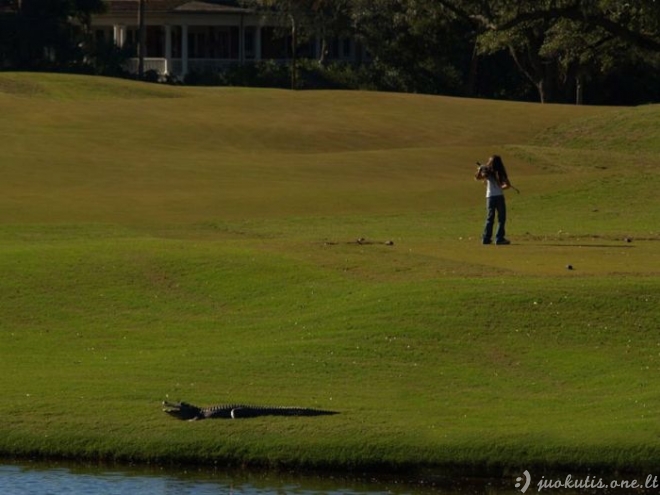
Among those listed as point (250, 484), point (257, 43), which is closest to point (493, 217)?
point (250, 484)

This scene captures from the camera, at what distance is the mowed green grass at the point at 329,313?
1493 cm

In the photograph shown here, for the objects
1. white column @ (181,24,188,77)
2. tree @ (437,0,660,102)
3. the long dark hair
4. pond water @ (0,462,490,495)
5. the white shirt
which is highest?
tree @ (437,0,660,102)

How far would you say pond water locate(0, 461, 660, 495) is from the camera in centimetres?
1395

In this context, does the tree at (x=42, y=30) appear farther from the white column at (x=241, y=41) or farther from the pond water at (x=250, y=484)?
the pond water at (x=250, y=484)

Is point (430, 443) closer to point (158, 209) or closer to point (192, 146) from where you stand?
point (158, 209)

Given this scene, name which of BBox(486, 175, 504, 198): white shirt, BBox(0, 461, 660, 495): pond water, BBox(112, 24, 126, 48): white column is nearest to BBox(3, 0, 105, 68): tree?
BBox(112, 24, 126, 48): white column

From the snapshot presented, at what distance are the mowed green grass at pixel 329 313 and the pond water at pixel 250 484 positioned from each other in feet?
0.67

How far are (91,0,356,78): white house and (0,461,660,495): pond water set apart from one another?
70.9 meters

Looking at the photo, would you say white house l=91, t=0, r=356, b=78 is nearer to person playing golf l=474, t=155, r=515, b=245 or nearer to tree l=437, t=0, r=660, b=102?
tree l=437, t=0, r=660, b=102

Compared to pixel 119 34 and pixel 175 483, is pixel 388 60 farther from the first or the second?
pixel 175 483

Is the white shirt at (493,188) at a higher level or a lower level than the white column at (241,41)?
lower

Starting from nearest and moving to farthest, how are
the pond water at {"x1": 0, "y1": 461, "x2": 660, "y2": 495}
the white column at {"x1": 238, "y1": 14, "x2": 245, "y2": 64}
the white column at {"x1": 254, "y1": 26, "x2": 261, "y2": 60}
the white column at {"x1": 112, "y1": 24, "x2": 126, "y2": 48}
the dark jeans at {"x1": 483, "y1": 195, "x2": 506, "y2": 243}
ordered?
1. the pond water at {"x1": 0, "y1": 461, "x2": 660, "y2": 495}
2. the dark jeans at {"x1": 483, "y1": 195, "x2": 506, "y2": 243}
3. the white column at {"x1": 238, "y1": 14, "x2": 245, "y2": 64}
4. the white column at {"x1": 254, "y1": 26, "x2": 261, "y2": 60}
5. the white column at {"x1": 112, "y1": 24, "x2": 126, "y2": 48}

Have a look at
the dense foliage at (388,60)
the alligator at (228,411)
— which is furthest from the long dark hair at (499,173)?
the dense foliage at (388,60)

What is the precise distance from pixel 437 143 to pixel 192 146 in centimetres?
783
